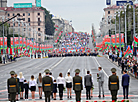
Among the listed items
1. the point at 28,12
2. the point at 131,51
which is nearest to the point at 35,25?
the point at 28,12

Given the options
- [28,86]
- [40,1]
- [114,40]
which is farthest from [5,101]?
[40,1]

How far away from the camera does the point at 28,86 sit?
2028cm

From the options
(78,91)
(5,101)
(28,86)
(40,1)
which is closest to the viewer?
(78,91)

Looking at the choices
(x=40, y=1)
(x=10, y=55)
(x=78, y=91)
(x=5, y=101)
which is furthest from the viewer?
(x=40, y=1)

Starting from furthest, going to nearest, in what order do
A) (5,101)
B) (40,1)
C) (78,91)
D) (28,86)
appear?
(40,1)
(28,86)
(5,101)
(78,91)

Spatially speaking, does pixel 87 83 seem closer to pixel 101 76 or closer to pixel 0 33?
pixel 101 76

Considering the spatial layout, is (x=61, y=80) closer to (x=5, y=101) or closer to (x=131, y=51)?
(x=5, y=101)

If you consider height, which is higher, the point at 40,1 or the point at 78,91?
the point at 40,1

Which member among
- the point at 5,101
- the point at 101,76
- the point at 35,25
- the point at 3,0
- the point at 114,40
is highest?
the point at 3,0

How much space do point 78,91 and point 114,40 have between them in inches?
2543

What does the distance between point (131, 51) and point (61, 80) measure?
2516 cm

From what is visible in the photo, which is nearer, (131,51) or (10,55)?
(131,51)

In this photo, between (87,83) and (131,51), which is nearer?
(87,83)

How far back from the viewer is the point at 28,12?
19612 centimetres
